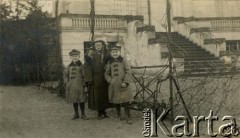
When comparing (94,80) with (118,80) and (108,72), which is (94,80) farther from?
(118,80)

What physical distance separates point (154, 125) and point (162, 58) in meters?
8.14

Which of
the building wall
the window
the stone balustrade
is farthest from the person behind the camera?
the building wall

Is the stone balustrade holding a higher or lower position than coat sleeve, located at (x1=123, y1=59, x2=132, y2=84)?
higher

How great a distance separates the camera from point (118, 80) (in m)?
8.30

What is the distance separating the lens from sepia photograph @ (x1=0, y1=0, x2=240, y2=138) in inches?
308

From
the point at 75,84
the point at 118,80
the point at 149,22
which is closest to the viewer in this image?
the point at 118,80

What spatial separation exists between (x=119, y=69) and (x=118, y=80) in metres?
0.23

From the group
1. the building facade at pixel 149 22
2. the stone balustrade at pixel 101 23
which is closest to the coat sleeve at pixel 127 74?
the building facade at pixel 149 22

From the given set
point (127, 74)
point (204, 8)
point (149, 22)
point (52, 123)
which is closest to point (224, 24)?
point (204, 8)

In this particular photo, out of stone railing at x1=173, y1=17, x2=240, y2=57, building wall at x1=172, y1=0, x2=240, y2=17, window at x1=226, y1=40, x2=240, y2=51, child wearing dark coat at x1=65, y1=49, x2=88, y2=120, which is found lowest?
child wearing dark coat at x1=65, y1=49, x2=88, y2=120

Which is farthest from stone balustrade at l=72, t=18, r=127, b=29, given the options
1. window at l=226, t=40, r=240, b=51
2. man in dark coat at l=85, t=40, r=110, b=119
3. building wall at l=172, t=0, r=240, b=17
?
man in dark coat at l=85, t=40, r=110, b=119

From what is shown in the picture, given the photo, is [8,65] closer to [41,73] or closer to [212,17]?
[41,73]

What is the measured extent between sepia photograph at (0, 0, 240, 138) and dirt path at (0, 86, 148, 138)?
2cm

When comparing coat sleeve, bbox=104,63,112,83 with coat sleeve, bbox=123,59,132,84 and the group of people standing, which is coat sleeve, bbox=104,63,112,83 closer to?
the group of people standing
